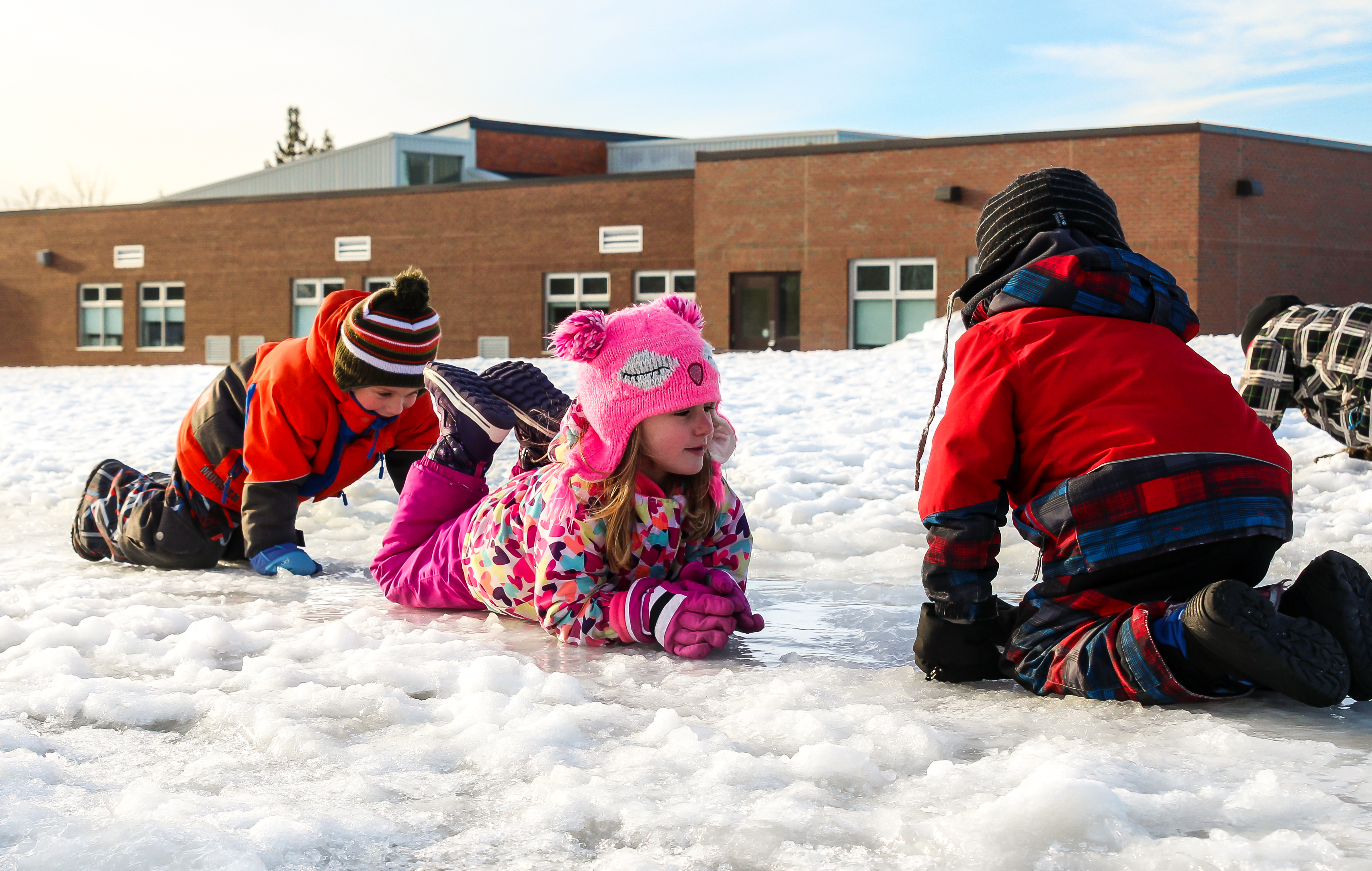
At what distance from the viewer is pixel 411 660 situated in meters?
3.12

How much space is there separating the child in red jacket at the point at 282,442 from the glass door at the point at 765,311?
19480 mm

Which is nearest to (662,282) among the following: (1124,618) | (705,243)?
(705,243)

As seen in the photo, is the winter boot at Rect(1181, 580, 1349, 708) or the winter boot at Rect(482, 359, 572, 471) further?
the winter boot at Rect(482, 359, 572, 471)

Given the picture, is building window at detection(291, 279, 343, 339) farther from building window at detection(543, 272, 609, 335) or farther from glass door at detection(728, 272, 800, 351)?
glass door at detection(728, 272, 800, 351)

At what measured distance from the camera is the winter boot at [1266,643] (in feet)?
7.27

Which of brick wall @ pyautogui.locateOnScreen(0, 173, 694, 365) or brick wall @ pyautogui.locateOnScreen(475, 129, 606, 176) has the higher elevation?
brick wall @ pyautogui.locateOnScreen(475, 129, 606, 176)

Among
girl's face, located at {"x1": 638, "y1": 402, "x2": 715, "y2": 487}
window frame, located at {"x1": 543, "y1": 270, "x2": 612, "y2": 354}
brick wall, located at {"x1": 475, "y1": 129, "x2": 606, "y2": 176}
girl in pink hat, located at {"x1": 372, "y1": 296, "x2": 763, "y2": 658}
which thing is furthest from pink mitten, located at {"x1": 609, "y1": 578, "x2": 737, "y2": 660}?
brick wall, located at {"x1": 475, "y1": 129, "x2": 606, "y2": 176}

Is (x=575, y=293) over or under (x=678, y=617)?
over

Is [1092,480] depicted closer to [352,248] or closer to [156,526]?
[156,526]

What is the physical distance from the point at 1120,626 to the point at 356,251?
27.8 meters

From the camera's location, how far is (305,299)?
2931 cm

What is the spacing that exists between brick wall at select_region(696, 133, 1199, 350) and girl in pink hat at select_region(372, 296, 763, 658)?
1889cm

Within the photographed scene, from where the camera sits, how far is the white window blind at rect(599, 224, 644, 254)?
25.7m

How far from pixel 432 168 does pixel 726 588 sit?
3294 centimetres
